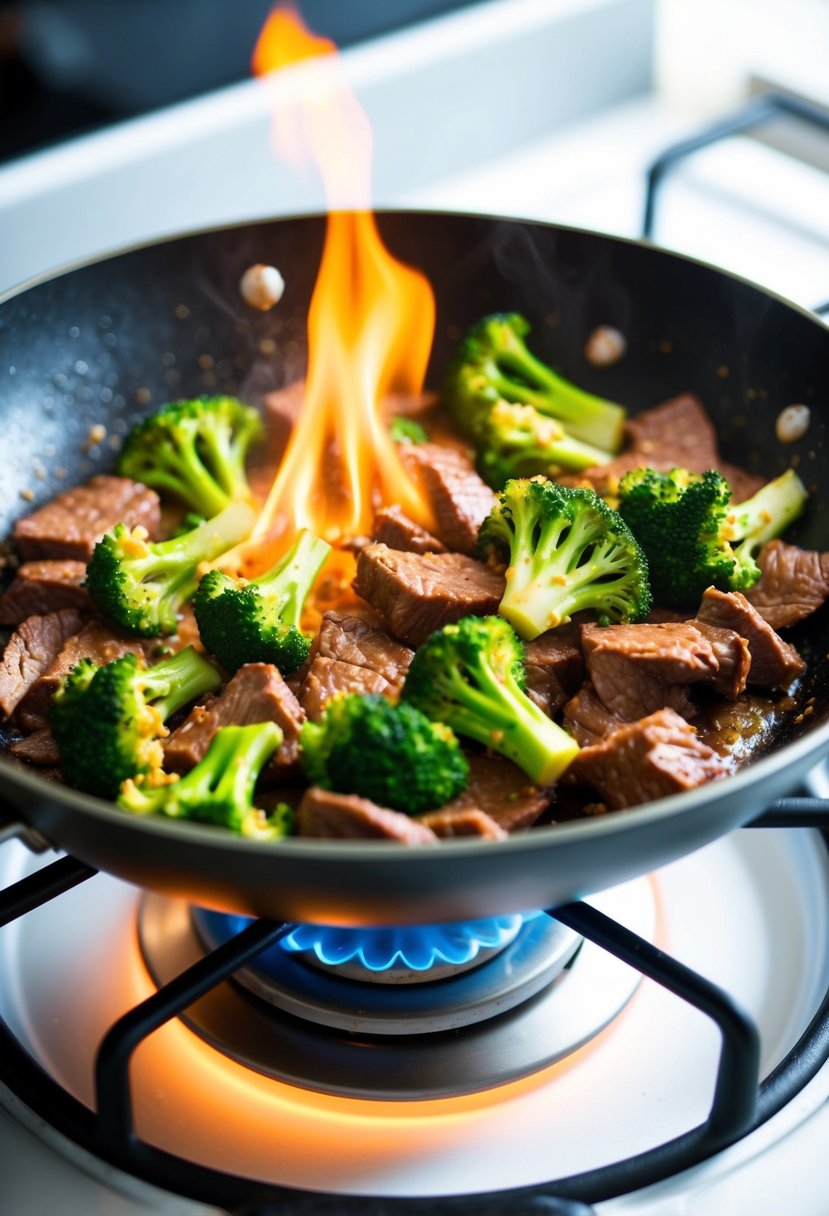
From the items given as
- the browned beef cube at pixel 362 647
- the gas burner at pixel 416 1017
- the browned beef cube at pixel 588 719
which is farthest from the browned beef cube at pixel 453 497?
the gas burner at pixel 416 1017

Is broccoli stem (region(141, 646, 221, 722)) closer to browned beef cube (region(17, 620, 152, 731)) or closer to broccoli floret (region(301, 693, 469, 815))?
browned beef cube (region(17, 620, 152, 731))

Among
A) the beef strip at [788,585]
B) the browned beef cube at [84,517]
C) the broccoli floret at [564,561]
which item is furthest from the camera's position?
the browned beef cube at [84,517]

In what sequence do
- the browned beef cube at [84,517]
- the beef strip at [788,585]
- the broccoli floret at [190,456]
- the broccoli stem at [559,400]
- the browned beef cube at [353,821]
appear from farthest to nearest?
the broccoli stem at [559,400], the broccoli floret at [190,456], the browned beef cube at [84,517], the beef strip at [788,585], the browned beef cube at [353,821]

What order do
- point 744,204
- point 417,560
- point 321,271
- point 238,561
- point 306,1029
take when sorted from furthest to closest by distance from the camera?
point 744,204
point 321,271
point 238,561
point 417,560
point 306,1029

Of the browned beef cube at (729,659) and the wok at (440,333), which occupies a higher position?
the wok at (440,333)

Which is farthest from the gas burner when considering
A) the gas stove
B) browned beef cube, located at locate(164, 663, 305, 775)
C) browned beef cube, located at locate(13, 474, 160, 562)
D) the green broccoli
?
browned beef cube, located at locate(13, 474, 160, 562)

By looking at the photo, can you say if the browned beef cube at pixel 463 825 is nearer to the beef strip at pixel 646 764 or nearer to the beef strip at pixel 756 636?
the beef strip at pixel 646 764

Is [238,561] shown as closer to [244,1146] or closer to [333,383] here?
[333,383]

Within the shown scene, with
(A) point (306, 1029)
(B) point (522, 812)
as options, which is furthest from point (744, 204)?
(A) point (306, 1029)
